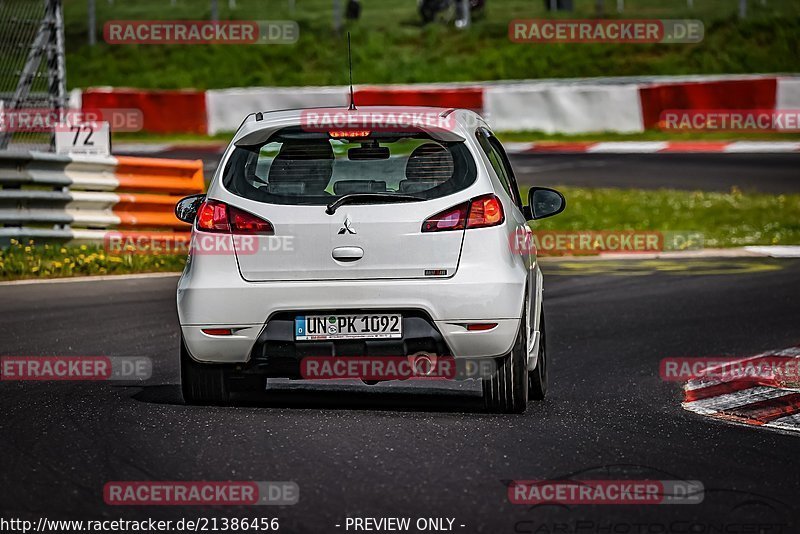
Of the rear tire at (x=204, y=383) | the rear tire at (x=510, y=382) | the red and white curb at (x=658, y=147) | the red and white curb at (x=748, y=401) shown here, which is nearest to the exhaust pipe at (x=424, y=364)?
the rear tire at (x=510, y=382)

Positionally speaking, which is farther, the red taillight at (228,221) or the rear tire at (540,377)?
the rear tire at (540,377)

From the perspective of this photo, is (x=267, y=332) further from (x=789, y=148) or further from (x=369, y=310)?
(x=789, y=148)

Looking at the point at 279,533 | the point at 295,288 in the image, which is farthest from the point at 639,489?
the point at 295,288

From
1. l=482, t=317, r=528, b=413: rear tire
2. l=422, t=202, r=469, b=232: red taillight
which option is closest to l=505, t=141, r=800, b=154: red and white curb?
l=482, t=317, r=528, b=413: rear tire

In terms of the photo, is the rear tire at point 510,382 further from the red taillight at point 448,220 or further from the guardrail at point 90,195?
the guardrail at point 90,195

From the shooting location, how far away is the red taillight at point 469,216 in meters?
7.96

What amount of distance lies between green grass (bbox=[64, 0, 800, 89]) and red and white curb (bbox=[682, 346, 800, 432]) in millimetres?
29752

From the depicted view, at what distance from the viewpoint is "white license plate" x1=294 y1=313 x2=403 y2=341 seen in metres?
7.94

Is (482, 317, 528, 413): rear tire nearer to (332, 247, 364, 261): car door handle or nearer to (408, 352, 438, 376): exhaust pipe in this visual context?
(408, 352, 438, 376): exhaust pipe

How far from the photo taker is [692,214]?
2136 cm

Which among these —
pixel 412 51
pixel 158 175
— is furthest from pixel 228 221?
pixel 412 51

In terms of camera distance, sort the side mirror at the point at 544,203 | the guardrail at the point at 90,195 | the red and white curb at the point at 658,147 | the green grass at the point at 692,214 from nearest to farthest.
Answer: the side mirror at the point at 544,203, the guardrail at the point at 90,195, the green grass at the point at 692,214, the red and white curb at the point at 658,147

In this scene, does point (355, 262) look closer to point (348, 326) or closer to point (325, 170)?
point (348, 326)

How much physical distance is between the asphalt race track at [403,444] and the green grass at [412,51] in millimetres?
28561
